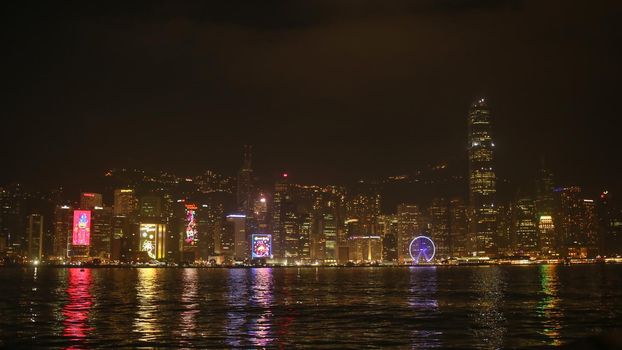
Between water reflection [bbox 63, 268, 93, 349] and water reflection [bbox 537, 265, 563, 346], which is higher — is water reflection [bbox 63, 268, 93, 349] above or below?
above

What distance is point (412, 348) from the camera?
32.2 meters

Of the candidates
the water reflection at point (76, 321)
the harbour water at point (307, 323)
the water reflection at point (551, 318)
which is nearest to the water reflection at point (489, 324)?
the harbour water at point (307, 323)

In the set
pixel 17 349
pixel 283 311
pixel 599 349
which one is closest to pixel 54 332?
pixel 17 349

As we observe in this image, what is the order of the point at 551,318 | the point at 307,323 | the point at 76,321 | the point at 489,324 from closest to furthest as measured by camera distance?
the point at 489,324 < the point at 307,323 < the point at 76,321 < the point at 551,318

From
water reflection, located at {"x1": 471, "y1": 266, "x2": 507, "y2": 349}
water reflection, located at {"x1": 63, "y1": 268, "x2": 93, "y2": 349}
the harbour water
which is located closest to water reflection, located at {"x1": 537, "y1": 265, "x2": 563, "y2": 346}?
the harbour water

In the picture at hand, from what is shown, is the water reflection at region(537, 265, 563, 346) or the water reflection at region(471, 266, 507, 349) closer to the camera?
the water reflection at region(471, 266, 507, 349)

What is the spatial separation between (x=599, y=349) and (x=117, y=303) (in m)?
56.5

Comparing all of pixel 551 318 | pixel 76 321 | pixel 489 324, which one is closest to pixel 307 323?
pixel 489 324

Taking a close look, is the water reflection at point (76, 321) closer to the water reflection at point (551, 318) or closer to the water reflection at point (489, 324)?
the water reflection at point (489, 324)

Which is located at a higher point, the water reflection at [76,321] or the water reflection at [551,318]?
the water reflection at [76,321]

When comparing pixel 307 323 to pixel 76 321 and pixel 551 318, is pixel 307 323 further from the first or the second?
pixel 551 318

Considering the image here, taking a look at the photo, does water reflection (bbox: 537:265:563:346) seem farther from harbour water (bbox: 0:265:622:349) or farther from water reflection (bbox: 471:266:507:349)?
water reflection (bbox: 471:266:507:349)

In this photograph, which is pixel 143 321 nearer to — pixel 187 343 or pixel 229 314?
pixel 229 314

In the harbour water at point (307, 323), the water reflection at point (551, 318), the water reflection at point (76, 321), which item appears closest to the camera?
the harbour water at point (307, 323)
